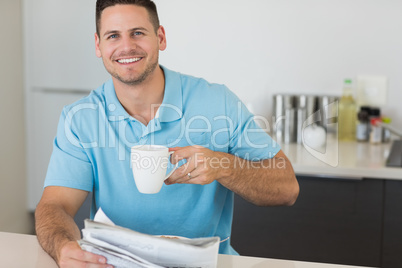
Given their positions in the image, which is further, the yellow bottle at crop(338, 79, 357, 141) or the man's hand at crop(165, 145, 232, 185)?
the yellow bottle at crop(338, 79, 357, 141)

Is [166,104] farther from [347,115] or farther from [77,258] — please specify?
[347,115]

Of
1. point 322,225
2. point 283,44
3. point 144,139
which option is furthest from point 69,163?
point 283,44

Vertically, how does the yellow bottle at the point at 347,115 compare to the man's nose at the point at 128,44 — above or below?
below

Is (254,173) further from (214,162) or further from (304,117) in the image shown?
(304,117)

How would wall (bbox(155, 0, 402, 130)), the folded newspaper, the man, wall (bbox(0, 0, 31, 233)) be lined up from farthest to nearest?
1. wall (bbox(0, 0, 31, 233))
2. wall (bbox(155, 0, 402, 130))
3. the man
4. the folded newspaper

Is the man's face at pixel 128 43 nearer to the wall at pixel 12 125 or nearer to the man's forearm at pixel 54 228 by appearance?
the man's forearm at pixel 54 228

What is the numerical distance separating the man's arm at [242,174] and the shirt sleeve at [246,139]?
1.2 inches

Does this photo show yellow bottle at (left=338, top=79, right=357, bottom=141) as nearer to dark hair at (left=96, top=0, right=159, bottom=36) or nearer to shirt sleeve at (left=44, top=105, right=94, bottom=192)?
dark hair at (left=96, top=0, right=159, bottom=36)

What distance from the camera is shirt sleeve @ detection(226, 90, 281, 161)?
1468 mm

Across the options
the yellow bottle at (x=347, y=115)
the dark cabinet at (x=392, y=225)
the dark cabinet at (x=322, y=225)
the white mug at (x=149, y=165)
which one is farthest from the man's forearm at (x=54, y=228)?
the yellow bottle at (x=347, y=115)

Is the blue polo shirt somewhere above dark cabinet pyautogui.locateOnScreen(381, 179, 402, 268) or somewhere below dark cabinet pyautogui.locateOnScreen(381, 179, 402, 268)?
above

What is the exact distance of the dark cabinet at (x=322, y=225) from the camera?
2.03 m

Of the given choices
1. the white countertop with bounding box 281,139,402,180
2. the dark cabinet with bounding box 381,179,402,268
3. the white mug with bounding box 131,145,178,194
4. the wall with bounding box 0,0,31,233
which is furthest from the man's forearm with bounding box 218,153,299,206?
the wall with bounding box 0,0,31,233

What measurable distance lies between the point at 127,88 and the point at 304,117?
116cm
